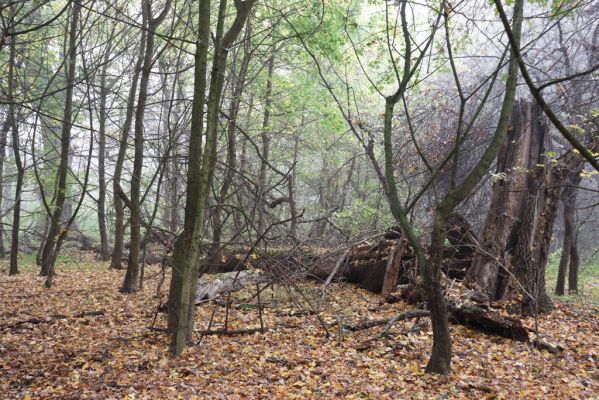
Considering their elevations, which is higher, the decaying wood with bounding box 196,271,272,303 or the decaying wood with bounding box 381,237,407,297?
the decaying wood with bounding box 381,237,407,297

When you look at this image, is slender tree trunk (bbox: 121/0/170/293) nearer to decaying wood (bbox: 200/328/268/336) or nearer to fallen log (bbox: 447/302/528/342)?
decaying wood (bbox: 200/328/268/336)

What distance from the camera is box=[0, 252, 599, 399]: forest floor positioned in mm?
4750

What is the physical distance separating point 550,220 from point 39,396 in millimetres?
8038

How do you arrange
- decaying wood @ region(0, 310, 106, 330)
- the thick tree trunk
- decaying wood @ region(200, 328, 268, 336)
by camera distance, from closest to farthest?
decaying wood @ region(200, 328, 268, 336)
decaying wood @ region(0, 310, 106, 330)
the thick tree trunk

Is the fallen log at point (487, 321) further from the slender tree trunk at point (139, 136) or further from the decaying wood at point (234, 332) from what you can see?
the slender tree trunk at point (139, 136)

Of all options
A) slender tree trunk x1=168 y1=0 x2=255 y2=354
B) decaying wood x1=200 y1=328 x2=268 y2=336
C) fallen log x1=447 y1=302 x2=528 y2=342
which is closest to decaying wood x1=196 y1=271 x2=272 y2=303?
decaying wood x1=200 y1=328 x2=268 y2=336

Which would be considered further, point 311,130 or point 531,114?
point 311,130

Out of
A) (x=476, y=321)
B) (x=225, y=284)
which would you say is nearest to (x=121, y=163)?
(x=225, y=284)

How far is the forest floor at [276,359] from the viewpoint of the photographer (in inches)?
187

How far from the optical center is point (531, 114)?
8.56 meters

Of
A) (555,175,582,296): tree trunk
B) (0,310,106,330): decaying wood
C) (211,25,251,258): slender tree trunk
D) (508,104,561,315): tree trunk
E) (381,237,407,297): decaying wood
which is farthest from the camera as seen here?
(555,175,582,296): tree trunk

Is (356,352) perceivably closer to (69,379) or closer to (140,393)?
(140,393)

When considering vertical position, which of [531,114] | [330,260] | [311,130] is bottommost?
[330,260]

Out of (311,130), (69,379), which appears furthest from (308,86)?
(69,379)
